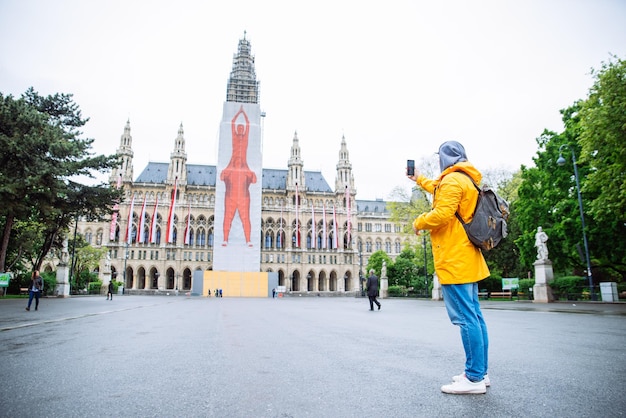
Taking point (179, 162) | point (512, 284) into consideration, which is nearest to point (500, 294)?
point (512, 284)

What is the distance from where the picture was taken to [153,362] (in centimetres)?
480

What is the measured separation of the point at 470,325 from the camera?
3.50m

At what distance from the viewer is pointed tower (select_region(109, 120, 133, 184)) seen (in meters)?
79.3

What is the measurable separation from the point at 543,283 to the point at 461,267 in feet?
68.5

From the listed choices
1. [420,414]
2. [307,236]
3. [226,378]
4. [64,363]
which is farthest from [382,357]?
[307,236]

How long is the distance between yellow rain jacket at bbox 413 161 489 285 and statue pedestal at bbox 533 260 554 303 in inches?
811

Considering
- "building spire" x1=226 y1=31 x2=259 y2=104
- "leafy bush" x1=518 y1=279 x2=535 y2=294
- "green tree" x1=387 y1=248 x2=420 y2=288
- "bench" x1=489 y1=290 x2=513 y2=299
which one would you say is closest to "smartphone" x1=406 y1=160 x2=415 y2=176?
"leafy bush" x1=518 y1=279 x2=535 y2=294

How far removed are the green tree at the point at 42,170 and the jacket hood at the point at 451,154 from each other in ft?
73.3

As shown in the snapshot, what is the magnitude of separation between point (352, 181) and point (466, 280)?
273 feet

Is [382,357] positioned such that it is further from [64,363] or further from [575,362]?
[64,363]

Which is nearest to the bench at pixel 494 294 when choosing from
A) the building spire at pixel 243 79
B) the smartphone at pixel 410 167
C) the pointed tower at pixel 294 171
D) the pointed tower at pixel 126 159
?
the smartphone at pixel 410 167

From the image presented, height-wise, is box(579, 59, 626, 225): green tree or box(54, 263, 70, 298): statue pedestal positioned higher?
box(579, 59, 626, 225): green tree

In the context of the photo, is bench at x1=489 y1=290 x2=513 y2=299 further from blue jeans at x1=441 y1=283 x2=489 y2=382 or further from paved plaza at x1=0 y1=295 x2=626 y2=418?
blue jeans at x1=441 y1=283 x2=489 y2=382

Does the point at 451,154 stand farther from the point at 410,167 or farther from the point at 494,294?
the point at 494,294
